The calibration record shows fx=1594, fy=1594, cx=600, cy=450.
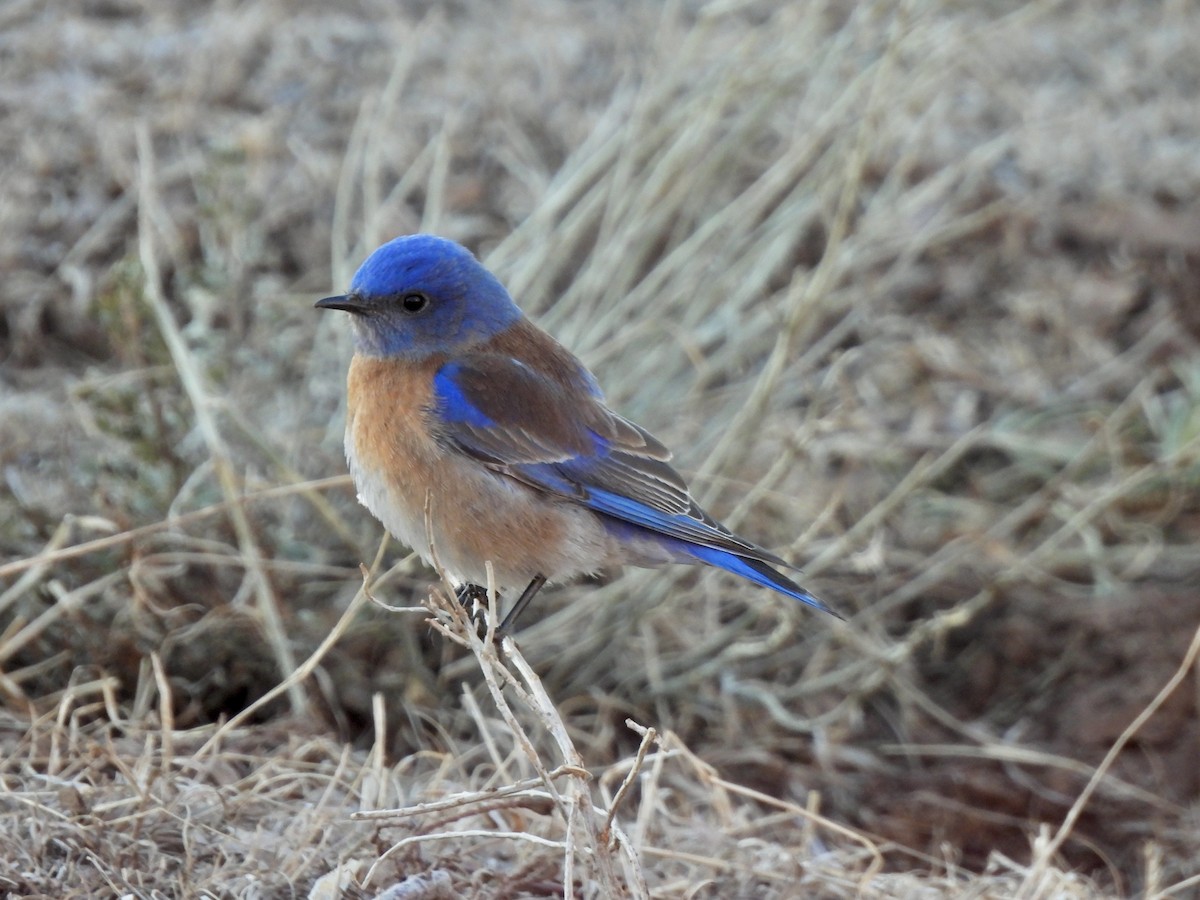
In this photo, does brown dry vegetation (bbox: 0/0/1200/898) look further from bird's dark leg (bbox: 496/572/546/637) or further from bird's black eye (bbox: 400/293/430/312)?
bird's black eye (bbox: 400/293/430/312)

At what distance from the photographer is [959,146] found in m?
6.90

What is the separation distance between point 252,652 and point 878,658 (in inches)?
68.3

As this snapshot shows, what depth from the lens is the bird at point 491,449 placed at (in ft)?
11.1

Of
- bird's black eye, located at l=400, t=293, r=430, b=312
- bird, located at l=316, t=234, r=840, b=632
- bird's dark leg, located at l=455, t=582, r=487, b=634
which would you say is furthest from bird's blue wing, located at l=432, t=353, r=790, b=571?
bird's dark leg, located at l=455, t=582, r=487, b=634

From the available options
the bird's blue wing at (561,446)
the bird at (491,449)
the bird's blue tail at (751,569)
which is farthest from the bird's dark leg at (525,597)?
the bird's blue tail at (751,569)

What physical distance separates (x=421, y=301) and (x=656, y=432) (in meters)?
1.47

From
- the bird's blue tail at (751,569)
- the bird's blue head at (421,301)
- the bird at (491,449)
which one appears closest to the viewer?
the bird's blue tail at (751,569)

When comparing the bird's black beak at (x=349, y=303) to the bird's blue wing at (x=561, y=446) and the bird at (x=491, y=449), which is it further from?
the bird's blue wing at (x=561, y=446)

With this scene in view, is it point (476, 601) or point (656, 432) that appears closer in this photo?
point (476, 601)

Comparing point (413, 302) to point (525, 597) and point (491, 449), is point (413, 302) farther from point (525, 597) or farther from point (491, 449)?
point (525, 597)

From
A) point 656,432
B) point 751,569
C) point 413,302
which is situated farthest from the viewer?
point 656,432

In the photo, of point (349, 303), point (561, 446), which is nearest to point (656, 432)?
point (561, 446)

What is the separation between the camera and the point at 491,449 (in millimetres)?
3451

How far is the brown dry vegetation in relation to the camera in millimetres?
3391
